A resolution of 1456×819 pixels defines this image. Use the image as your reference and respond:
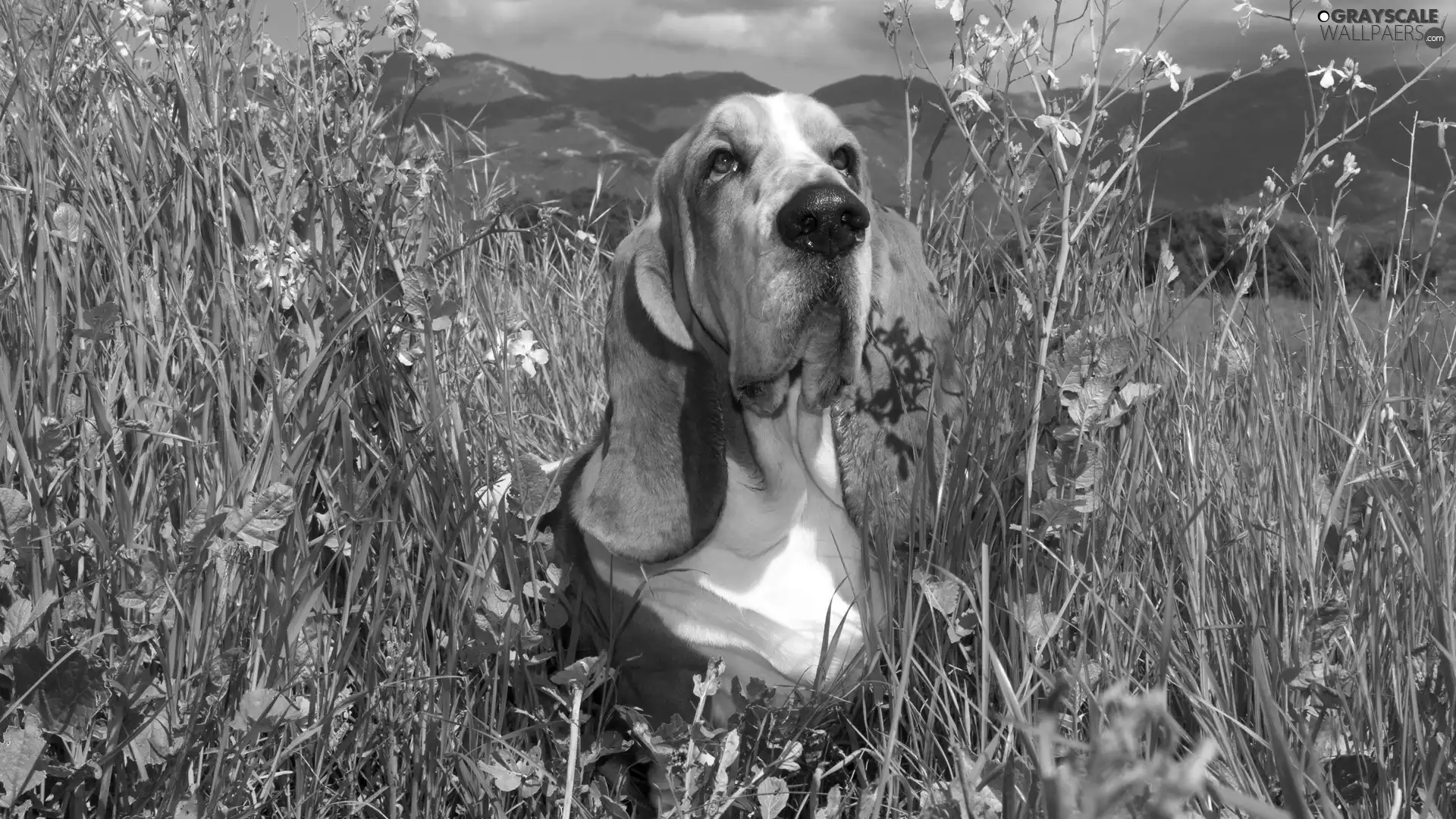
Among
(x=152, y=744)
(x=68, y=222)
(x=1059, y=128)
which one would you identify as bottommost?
(x=152, y=744)

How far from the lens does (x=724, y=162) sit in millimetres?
2477

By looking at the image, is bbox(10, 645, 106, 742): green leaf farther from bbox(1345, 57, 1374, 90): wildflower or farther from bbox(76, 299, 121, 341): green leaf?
bbox(1345, 57, 1374, 90): wildflower

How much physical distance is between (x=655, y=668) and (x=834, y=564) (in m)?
0.44

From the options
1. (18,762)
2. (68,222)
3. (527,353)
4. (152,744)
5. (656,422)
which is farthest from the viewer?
(656,422)

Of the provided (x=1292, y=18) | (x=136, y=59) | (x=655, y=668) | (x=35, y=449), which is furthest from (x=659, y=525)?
(x=136, y=59)

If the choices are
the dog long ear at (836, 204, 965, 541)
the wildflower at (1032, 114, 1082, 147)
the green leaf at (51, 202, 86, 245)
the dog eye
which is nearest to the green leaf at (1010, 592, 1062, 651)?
the dog long ear at (836, 204, 965, 541)

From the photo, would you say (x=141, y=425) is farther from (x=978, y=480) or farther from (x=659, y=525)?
(x=978, y=480)

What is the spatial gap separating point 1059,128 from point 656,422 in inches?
42.1

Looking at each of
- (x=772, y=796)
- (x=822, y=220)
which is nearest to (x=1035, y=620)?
(x=772, y=796)

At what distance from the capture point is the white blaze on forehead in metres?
2.45

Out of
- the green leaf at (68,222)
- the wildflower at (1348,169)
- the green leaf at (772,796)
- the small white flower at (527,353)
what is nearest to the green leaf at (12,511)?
the green leaf at (68,222)

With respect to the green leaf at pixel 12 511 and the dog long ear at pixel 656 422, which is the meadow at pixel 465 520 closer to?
the green leaf at pixel 12 511

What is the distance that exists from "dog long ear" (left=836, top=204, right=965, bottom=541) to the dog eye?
33 centimetres

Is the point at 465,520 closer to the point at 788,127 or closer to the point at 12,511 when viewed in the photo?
the point at 12,511
